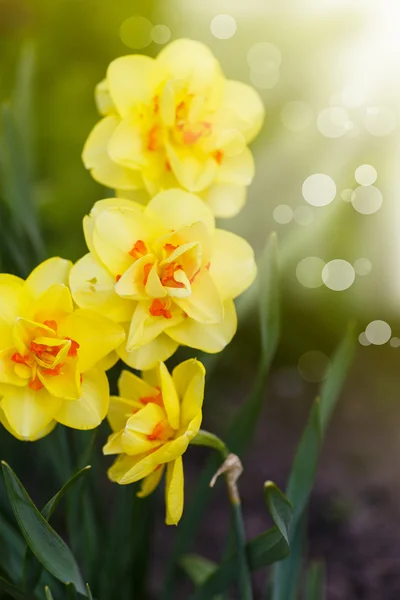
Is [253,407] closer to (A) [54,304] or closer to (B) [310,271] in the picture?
(A) [54,304]

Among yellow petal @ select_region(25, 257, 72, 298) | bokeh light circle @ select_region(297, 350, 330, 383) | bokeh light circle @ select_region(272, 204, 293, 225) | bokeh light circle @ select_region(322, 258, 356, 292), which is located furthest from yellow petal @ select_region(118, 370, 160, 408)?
bokeh light circle @ select_region(297, 350, 330, 383)

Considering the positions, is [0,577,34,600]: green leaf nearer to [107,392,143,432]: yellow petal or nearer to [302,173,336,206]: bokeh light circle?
[107,392,143,432]: yellow petal

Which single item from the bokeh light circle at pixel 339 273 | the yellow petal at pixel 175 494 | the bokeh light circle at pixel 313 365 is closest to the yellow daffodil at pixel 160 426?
the yellow petal at pixel 175 494

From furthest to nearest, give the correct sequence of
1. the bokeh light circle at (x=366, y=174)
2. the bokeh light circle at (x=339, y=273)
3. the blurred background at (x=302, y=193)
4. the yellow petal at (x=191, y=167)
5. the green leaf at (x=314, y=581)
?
the bokeh light circle at (x=339, y=273), the blurred background at (x=302, y=193), the bokeh light circle at (x=366, y=174), the green leaf at (x=314, y=581), the yellow petal at (x=191, y=167)

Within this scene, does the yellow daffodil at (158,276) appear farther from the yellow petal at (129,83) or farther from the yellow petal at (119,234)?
the yellow petal at (129,83)

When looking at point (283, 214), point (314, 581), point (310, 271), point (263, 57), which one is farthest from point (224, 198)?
point (263, 57)
